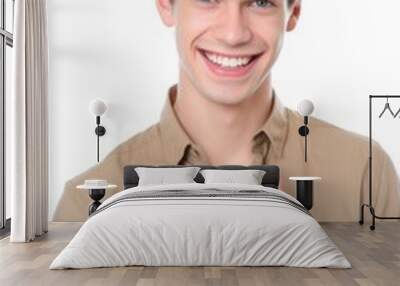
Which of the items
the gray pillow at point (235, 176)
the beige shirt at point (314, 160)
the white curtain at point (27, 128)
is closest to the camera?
the white curtain at point (27, 128)

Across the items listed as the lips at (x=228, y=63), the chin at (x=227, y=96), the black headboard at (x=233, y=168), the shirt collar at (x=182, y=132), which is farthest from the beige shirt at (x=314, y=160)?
the lips at (x=228, y=63)

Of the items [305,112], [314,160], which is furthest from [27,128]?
[314,160]

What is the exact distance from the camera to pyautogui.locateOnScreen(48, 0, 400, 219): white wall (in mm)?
7816

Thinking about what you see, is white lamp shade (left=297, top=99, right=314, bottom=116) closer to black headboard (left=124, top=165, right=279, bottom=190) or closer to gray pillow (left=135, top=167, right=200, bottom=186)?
black headboard (left=124, top=165, right=279, bottom=190)

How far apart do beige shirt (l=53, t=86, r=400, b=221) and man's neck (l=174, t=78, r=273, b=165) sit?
18cm

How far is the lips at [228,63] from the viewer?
24.5 ft

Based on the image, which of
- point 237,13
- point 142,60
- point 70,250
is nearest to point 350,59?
point 237,13

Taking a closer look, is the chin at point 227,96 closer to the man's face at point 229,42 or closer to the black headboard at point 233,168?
the man's face at point 229,42

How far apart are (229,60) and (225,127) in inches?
30.9

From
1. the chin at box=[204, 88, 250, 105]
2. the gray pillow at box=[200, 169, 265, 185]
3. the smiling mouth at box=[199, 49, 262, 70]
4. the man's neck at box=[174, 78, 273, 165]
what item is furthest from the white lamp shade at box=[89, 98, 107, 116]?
the gray pillow at box=[200, 169, 265, 185]

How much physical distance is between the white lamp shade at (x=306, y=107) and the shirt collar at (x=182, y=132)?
0.74 feet

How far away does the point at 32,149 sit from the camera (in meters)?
6.56

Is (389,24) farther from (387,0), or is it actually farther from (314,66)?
(314,66)

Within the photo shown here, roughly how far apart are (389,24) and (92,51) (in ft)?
11.8
